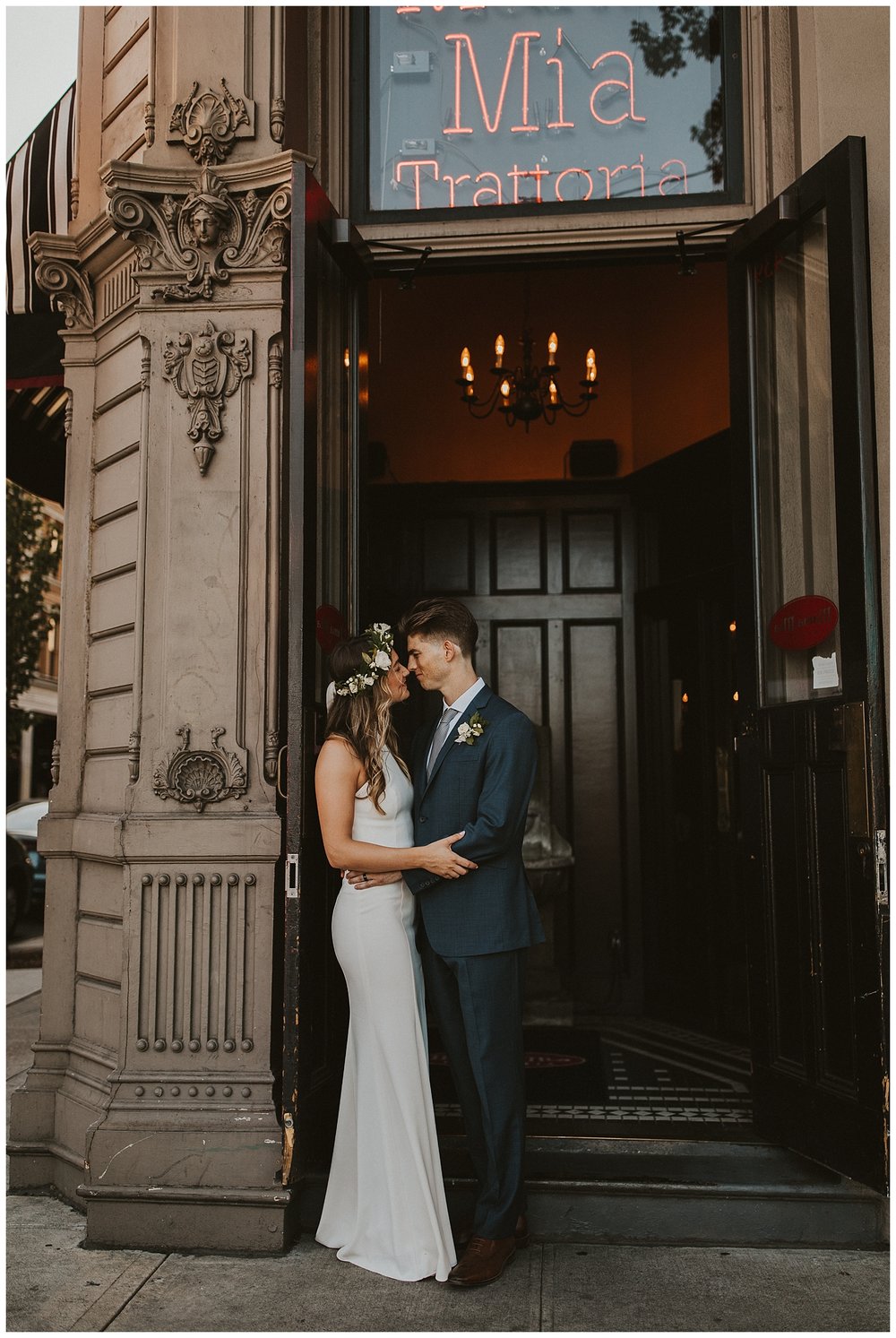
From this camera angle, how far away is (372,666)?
4.38 meters

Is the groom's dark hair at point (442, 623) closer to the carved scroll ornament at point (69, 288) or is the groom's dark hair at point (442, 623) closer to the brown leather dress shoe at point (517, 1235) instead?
the brown leather dress shoe at point (517, 1235)

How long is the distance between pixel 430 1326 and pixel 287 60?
514cm

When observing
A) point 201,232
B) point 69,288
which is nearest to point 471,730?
point 201,232

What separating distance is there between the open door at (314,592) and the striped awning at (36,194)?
210cm

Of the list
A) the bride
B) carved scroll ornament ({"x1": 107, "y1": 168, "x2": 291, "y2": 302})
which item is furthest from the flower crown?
carved scroll ornament ({"x1": 107, "y1": 168, "x2": 291, "y2": 302})

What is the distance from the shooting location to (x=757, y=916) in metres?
4.90

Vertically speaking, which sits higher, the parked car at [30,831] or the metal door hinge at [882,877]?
the metal door hinge at [882,877]

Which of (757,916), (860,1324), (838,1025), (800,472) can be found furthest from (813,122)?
(860,1324)

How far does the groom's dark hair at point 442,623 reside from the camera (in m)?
4.48

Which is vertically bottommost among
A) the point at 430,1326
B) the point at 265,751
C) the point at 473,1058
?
the point at 430,1326

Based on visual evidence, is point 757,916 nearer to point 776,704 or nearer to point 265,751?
point 776,704

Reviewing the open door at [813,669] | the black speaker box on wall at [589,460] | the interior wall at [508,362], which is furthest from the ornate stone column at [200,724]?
the black speaker box on wall at [589,460]

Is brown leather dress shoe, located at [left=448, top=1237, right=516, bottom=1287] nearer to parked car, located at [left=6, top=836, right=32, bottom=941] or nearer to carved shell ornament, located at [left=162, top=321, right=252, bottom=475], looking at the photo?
carved shell ornament, located at [left=162, top=321, right=252, bottom=475]

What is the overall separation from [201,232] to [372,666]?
84.9 inches
